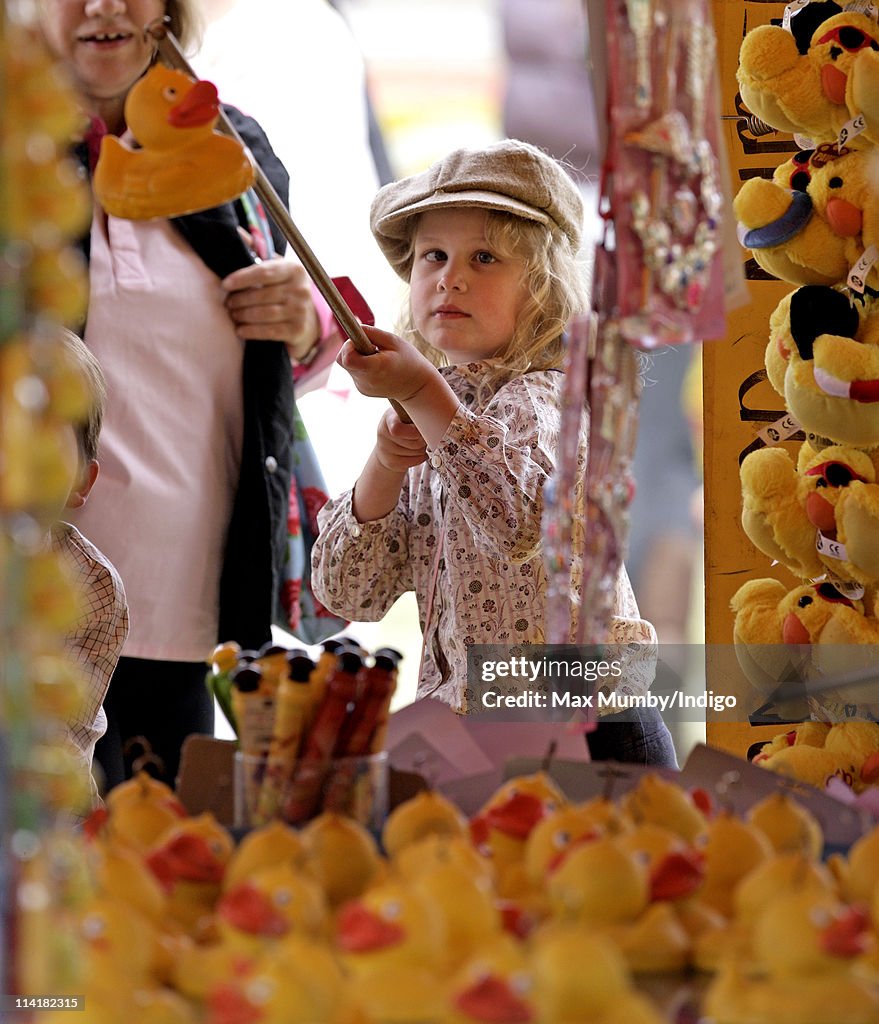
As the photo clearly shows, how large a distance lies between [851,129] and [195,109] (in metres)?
0.69

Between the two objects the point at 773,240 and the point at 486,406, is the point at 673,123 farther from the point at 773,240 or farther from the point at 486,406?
the point at 486,406

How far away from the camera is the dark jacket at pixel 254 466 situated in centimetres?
178

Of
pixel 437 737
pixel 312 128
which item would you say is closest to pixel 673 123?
pixel 437 737

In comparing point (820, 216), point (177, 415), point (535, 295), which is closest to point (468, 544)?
point (535, 295)

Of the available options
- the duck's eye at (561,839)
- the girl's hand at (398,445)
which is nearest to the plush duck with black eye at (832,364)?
the girl's hand at (398,445)

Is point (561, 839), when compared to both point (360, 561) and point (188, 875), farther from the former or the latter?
point (360, 561)

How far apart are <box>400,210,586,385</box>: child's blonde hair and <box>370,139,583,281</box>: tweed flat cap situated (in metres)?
0.02

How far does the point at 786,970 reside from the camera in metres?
0.59

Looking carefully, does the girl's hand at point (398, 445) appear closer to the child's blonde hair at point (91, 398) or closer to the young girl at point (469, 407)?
the young girl at point (469, 407)

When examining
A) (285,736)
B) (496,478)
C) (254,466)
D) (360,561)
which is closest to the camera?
(285,736)

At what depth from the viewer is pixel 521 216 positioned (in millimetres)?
1737

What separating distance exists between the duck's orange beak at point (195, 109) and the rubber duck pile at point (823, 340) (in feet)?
2.06

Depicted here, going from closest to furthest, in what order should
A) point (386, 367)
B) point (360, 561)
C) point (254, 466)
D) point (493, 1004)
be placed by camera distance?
point (493, 1004) → point (386, 367) → point (360, 561) → point (254, 466)

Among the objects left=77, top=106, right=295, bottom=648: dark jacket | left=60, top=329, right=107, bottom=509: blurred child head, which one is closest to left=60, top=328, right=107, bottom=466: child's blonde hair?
left=60, top=329, right=107, bottom=509: blurred child head
